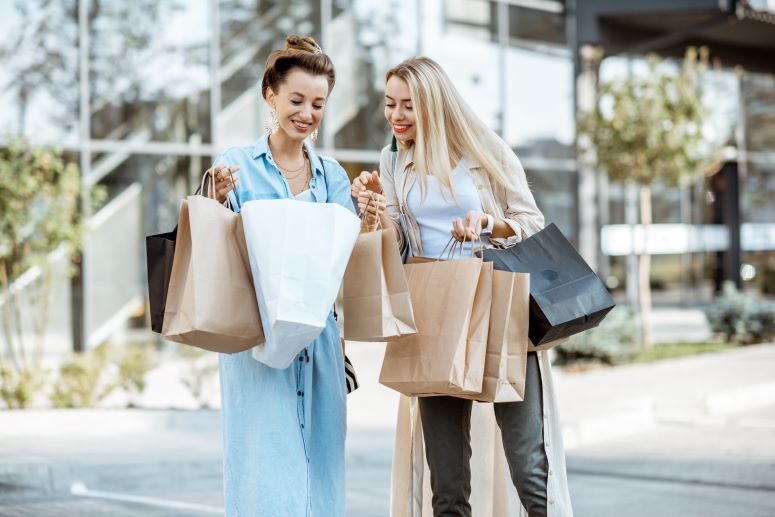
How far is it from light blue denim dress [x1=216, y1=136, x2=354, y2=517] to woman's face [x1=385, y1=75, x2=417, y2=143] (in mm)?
356

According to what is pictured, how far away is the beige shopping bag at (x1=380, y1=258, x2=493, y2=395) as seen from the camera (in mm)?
3486

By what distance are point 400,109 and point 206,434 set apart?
197 inches

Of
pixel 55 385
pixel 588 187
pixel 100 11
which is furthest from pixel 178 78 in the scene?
pixel 588 187

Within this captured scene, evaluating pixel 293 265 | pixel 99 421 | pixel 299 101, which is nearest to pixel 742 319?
pixel 99 421

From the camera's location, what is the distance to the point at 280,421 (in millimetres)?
3391

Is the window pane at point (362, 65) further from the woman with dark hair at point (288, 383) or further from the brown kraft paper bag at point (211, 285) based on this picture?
the brown kraft paper bag at point (211, 285)

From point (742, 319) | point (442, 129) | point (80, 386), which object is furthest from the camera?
point (742, 319)

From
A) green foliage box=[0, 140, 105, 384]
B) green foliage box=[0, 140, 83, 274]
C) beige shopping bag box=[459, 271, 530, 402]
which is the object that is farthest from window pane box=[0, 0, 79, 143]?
beige shopping bag box=[459, 271, 530, 402]

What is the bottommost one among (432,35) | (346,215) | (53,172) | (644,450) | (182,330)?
(644,450)

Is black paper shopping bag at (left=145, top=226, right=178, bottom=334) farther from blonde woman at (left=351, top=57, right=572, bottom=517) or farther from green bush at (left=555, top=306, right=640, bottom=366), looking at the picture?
green bush at (left=555, top=306, right=640, bottom=366)

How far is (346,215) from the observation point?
10.5ft

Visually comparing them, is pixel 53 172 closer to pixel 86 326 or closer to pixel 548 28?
pixel 86 326

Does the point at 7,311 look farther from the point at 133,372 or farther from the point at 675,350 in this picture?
the point at 675,350

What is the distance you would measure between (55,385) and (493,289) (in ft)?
21.3
